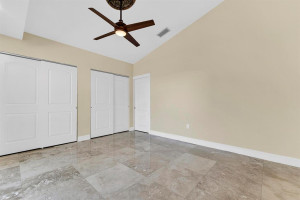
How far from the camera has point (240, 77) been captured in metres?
2.86

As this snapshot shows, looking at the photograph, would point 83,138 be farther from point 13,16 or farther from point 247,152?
point 247,152

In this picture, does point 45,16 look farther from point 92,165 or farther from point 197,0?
point 197,0

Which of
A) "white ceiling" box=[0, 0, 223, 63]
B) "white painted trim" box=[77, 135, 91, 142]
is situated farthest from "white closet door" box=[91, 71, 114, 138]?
"white ceiling" box=[0, 0, 223, 63]

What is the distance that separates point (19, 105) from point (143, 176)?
313cm

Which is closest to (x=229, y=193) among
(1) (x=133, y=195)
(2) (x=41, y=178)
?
(1) (x=133, y=195)

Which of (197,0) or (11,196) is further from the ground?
(197,0)

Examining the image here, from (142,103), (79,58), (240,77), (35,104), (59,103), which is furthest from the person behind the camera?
(142,103)

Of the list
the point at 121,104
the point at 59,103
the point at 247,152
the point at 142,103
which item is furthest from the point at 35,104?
the point at 247,152

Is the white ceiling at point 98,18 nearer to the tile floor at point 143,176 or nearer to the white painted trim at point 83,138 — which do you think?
the white painted trim at point 83,138

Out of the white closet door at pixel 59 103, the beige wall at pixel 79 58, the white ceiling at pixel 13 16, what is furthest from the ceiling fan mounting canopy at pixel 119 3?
the white closet door at pixel 59 103

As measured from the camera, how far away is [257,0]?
2.67 m

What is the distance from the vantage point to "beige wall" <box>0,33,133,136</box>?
282 cm

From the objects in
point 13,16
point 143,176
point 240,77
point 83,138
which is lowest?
point 143,176

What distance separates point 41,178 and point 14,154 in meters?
1.57
